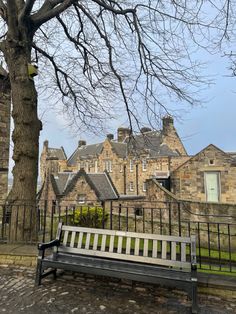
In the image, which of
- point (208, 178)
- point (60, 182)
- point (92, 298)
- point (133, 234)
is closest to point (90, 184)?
point (60, 182)

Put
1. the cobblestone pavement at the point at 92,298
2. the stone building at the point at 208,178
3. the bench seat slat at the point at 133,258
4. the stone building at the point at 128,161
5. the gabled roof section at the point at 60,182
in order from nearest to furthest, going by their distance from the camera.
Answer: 1. the cobblestone pavement at the point at 92,298
2. the bench seat slat at the point at 133,258
3. the stone building at the point at 208,178
4. the gabled roof section at the point at 60,182
5. the stone building at the point at 128,161

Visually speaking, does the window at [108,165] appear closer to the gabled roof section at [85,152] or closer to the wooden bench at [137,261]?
the gabled roof section at [85,152]

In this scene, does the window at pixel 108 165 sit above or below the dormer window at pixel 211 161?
above

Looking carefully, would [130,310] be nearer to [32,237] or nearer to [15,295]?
[15,295]

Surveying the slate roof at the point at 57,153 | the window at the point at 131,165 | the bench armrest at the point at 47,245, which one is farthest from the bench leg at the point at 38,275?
the slate roof at the point at 57,153

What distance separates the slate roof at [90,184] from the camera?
2606 cm

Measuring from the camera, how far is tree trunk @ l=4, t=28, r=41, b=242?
7.11 meters

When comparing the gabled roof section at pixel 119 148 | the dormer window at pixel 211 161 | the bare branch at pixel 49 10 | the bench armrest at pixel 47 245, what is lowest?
the bench armrest at pixel 47 245

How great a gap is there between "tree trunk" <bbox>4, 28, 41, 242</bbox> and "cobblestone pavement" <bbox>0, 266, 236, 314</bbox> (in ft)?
6.22

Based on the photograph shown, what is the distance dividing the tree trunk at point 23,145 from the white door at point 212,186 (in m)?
16.7

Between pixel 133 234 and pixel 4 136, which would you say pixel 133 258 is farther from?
pixel 4 136

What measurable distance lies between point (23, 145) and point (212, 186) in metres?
17.4

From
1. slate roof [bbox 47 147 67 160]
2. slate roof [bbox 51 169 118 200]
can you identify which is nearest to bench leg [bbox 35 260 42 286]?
slate roof [bbox 51 169 118 200]

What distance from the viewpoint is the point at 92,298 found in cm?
443
